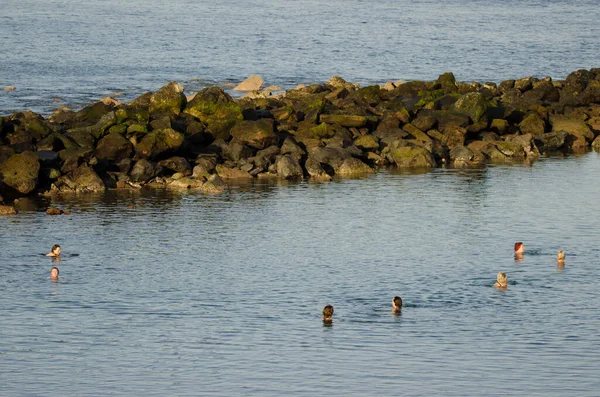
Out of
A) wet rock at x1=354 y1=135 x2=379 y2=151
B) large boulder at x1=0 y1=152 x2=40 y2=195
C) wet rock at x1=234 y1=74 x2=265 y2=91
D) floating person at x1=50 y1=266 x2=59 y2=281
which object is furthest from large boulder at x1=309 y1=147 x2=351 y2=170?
wet rock at x1=234 y1=74 x2=265 y2=91

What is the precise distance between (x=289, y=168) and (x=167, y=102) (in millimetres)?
10087

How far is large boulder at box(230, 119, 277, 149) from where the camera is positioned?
183 feet

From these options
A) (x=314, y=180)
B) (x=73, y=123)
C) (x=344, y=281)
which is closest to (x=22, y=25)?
(x=73, y=123)

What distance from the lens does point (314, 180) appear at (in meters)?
53.9

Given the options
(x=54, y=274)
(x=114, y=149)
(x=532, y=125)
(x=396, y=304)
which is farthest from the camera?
(x=532, y=125)

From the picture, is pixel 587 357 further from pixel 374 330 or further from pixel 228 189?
pixel 228 189

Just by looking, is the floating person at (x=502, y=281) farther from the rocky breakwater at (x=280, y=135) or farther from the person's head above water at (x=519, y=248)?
the rocky breakwater at (x=280, y=135)

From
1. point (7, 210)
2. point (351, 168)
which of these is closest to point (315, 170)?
point (351, 168)

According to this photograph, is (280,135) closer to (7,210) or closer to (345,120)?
(345,120)

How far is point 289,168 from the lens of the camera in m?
53.8

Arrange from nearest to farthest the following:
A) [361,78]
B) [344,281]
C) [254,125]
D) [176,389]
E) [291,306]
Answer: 1. [176,389]
2. [291,306]
3. [344,281]
4. [254,125]
5. [361,78]

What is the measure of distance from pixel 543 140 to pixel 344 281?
105 ft

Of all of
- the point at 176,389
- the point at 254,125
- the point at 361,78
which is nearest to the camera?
the point at 176,389

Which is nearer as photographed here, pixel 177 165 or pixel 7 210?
pixel 7 210
